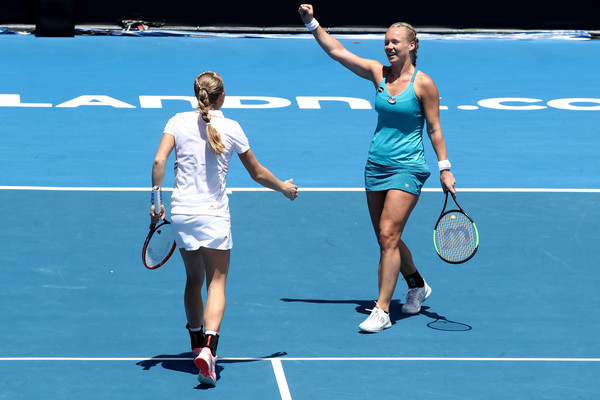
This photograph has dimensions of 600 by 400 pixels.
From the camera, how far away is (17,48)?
759 inches

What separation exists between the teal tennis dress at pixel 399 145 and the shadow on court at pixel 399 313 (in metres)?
0.96

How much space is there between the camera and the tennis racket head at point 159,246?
24.3 feet

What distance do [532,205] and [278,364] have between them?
5.12 meters

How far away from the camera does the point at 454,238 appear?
8.21m

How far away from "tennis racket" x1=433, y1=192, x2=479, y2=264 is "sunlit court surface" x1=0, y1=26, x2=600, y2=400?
1.82 ft

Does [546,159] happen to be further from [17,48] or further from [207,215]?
[17,48]

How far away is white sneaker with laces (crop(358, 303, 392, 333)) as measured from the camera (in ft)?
26.6

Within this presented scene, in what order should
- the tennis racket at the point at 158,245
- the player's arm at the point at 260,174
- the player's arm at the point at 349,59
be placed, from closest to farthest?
the player's arm at the point at 260,174 < the tennis racket at the point at 158,245 < the player's arm at the point at 349,59

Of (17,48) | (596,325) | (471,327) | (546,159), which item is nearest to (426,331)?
(471,327)

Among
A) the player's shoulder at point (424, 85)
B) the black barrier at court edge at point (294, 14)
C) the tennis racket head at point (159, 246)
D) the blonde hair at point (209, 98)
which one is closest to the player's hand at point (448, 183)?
the player's shoulder at point (424, 85)

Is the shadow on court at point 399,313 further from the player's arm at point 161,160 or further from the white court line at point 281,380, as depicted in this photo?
the player's arm at point 161,160

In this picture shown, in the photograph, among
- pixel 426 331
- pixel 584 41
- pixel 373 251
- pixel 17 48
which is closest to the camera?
pixel 426 331

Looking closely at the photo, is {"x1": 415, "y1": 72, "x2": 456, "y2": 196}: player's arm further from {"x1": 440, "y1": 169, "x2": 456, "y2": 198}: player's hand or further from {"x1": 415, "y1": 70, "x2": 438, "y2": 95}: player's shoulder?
{"x1": 440, "y1": 169, "x2": 456, "y2": 198}: player's hand

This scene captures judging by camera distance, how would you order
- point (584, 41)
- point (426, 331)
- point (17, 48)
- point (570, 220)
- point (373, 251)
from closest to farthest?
point (426, 331), point (373, 251), point (570, 220), point (17, 48), point (584, 41)
